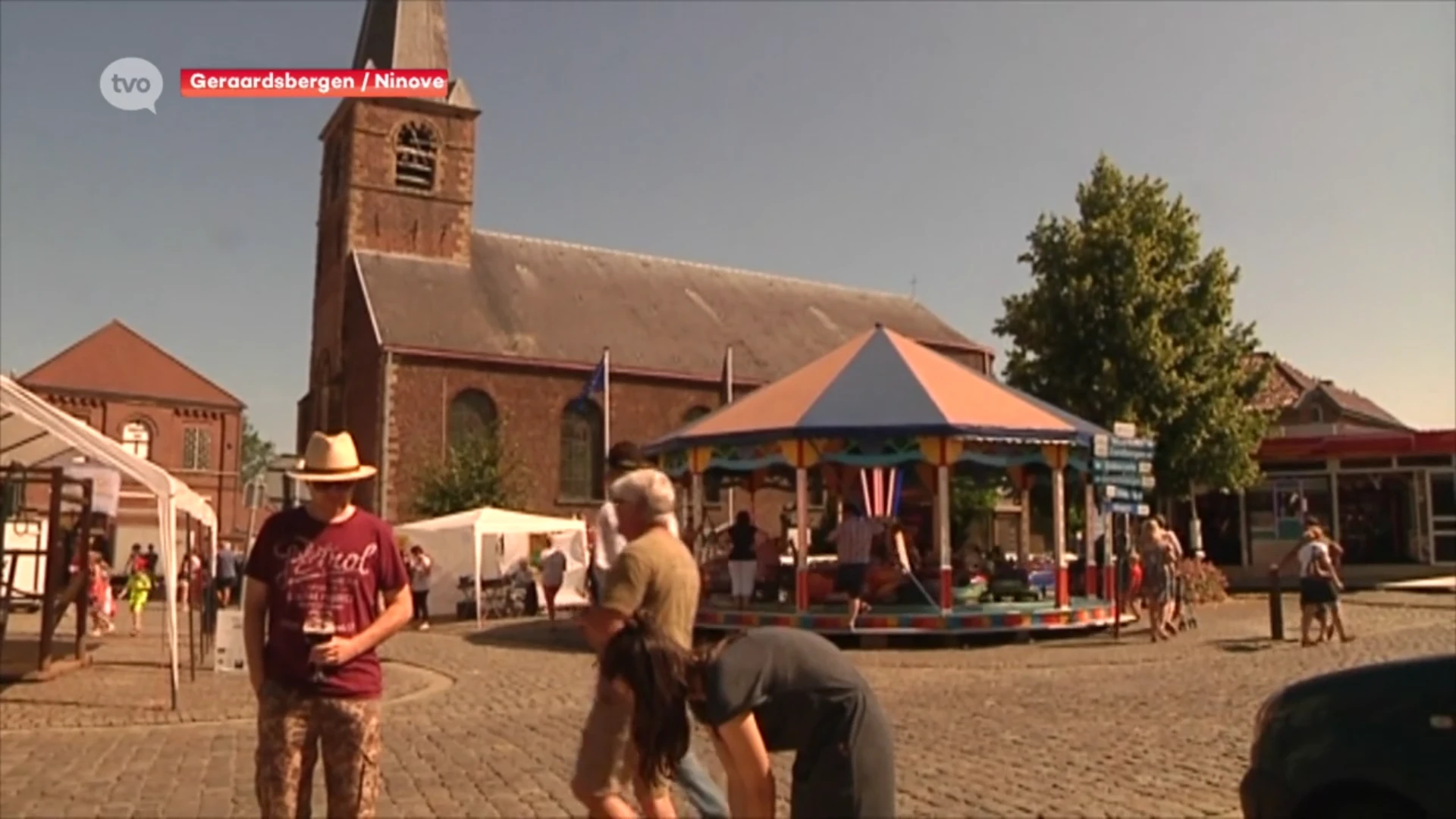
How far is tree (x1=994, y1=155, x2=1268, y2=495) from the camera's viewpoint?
29.4 meters

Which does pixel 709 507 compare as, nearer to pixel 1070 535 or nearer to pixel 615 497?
pixel 1070 535

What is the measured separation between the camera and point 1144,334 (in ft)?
95.7

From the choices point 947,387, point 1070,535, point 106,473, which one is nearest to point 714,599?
point 947,387

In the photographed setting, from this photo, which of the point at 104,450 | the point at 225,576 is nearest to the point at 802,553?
the point at 104,450

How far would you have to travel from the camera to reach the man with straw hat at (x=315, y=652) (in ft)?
16.0

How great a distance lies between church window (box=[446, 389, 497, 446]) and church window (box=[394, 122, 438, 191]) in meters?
8.05

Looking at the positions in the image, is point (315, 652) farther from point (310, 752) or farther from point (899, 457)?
point (899, 457)

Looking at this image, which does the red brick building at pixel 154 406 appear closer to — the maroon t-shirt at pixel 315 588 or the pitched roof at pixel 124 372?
the pitched roof at pixel 124 372

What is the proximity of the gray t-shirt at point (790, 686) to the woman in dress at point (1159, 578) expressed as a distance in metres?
14.8

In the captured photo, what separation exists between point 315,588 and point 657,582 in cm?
134

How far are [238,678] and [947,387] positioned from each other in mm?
10512

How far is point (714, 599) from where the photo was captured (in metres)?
19.3

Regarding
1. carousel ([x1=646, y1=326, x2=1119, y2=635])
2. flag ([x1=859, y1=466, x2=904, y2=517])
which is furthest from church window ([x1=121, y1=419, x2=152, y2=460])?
carousel ([x1=646, y1=326, x2=1119, y2=635])

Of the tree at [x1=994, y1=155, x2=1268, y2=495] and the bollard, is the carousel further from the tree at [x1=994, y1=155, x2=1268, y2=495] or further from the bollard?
the tree at [x1=994, y1=155, x2=1268, y2=495]
